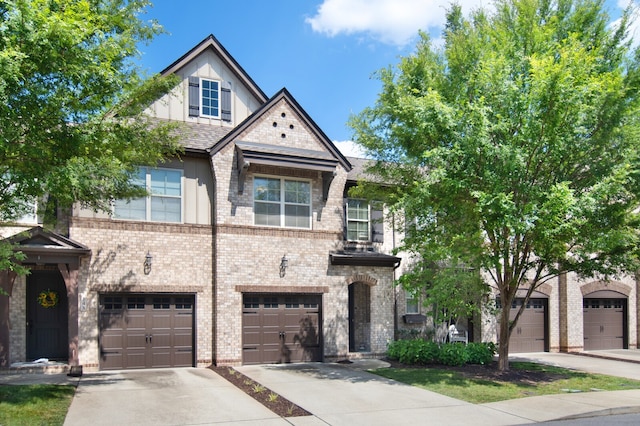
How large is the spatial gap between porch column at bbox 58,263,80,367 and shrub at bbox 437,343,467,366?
1075cm

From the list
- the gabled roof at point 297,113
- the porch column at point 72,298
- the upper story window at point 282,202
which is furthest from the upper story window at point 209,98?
the porch column at point 72,298

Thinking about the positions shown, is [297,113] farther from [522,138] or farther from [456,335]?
[456,335]

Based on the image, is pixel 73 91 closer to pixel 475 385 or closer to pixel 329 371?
pixel 329 371

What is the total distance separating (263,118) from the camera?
61.4 feet

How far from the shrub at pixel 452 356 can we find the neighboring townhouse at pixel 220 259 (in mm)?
2261

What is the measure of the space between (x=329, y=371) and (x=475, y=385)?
419 centimetres

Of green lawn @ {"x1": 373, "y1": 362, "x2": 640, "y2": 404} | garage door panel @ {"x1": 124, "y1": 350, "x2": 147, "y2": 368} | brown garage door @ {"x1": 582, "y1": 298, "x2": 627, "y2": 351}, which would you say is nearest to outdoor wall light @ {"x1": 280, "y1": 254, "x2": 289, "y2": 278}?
green lawn @ {"x1": 373, "y1": 362, "x2": 640, "y2": 404}

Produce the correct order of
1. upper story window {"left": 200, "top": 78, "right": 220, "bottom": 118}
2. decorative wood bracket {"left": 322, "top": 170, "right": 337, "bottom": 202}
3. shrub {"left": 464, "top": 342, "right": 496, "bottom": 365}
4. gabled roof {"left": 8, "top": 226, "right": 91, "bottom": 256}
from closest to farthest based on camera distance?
gabled roof {"left": 8, "top": 226, "right": 91, "bottom": 256}, shrub {"left": 464, "top": 342, "right": 496, "bottom": 365}, decorative wood bracket {"left": 322, "top": 170, "right": 337, "bottom": 202}, upper story window {"left": 200, "top": 78, "right": 220, "bottom": 118}

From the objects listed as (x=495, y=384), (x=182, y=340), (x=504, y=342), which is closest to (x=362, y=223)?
(x=504, y=342)

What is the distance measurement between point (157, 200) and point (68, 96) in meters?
7.30

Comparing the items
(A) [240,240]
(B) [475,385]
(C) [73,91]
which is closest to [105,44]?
(C) [73,91]

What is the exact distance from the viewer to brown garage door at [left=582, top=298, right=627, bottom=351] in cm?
2403

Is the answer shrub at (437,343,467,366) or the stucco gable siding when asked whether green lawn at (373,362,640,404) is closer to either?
shrub at (437,343,467,366)

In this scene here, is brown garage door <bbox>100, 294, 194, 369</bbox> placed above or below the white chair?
above
